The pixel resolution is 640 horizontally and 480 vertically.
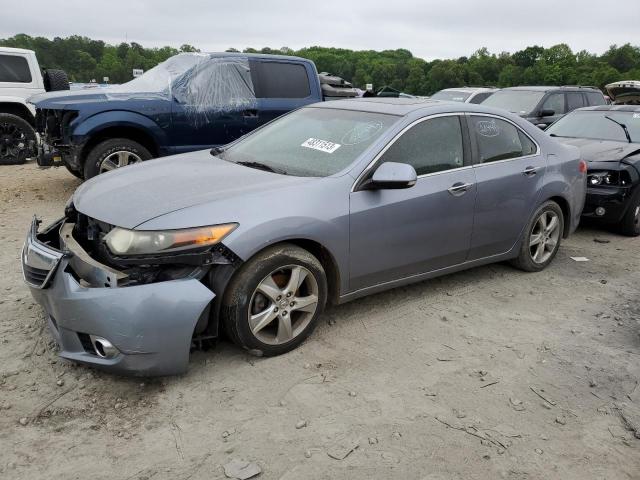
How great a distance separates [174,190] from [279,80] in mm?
4932

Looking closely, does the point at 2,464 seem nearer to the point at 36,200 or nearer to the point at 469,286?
the point at 469,286

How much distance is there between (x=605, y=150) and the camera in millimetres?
6871

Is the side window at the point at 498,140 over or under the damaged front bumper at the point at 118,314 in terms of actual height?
over

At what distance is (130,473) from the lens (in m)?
2.43

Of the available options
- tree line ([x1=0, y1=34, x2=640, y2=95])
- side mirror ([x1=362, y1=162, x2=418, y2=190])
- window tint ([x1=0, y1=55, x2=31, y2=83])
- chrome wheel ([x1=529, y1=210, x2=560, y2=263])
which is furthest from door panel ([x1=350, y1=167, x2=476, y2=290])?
tree line ([x1=0, y1=34, x2=640, y2=95])

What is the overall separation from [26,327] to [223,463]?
193 cm

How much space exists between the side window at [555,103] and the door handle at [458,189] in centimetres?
839

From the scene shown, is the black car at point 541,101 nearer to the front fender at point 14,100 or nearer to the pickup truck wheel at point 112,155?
the pickup truck wheel at point 112,155

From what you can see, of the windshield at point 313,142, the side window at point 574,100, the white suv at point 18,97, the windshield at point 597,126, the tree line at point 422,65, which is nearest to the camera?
the windshield at point 313,142

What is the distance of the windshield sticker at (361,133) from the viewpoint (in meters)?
3.96

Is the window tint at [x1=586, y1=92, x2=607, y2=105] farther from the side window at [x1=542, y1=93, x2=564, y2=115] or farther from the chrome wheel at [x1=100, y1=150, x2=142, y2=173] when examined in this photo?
the chrome wheel at [x1=100, y1=150, x2=142, y2=173]

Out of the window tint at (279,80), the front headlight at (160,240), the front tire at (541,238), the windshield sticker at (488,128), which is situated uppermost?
the window tint at (279,80)

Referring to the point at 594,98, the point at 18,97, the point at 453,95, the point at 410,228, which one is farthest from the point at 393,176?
the point at 453,95

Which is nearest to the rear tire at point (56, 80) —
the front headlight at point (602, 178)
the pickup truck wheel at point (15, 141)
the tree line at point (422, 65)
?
the pickup truck wheel at point (15, 141)
